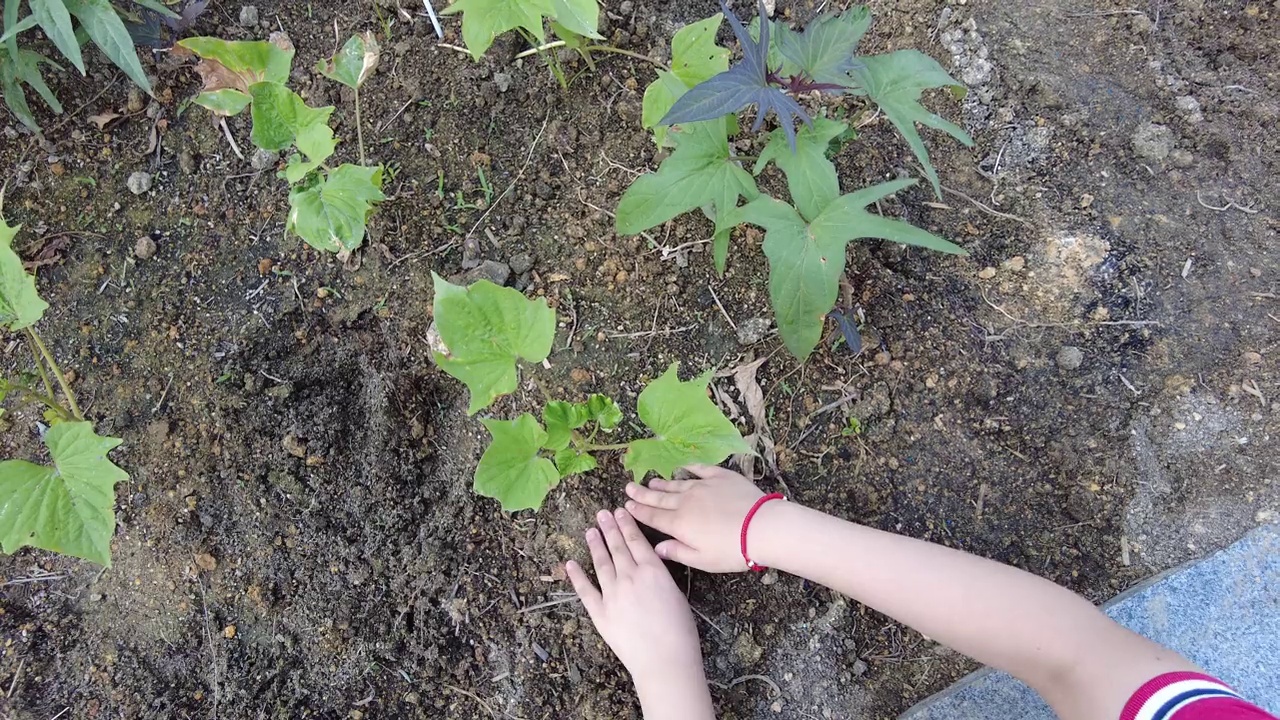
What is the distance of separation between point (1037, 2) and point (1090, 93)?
31 cm

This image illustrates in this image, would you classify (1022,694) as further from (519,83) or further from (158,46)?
(158,46)

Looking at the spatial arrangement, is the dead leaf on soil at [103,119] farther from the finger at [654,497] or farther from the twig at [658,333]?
the finger at [654,497]

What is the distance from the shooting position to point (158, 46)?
6.32ft

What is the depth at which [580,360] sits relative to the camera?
6.26 feet

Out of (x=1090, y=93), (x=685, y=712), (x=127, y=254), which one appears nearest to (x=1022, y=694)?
(x=685, y=712)

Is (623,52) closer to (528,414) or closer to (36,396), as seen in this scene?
(528,414)

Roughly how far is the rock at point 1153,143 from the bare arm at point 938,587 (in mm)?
1187

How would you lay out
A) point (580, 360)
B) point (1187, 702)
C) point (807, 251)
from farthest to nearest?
point (580, 360) → point (807, 251) → point (1187, 702)

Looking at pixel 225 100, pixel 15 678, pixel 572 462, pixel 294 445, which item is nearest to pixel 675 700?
pixel 572 462

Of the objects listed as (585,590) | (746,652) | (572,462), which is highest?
(572,462)

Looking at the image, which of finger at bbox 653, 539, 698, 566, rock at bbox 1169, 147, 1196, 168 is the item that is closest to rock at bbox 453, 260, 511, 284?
finger at bbox 653, 539, 698, 566

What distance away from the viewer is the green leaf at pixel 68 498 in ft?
4.72

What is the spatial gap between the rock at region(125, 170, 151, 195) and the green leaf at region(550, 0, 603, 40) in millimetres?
1214

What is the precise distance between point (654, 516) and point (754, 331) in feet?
1.72
